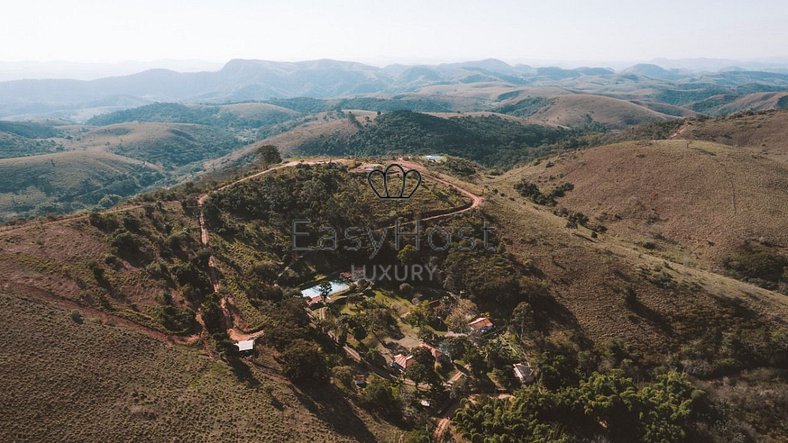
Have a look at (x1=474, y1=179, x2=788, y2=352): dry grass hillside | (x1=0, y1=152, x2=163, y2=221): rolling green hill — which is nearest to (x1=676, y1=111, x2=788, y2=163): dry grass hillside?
(x1=474, y1=179, x2=788, y2=352): dry grass hillside

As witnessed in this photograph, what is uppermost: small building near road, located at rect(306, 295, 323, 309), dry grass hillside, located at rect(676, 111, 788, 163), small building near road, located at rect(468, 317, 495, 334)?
dry grass hillside, located at rect(676, 111, 788, 163)

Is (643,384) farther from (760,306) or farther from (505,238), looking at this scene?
(505,238)

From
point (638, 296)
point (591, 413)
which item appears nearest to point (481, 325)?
point (591, 413)

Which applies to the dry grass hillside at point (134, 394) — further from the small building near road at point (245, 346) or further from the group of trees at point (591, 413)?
the group of trees at point (591, 413)

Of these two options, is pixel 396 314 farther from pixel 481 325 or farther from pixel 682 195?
pixel 682 195

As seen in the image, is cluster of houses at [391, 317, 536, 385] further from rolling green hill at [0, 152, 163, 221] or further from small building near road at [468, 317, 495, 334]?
rolling green hill at [0, 152, 163, 221]

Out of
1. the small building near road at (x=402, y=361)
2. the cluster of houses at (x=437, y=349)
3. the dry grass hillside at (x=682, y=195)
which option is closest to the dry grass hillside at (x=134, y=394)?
the small building near road at (x=402, y=361)
